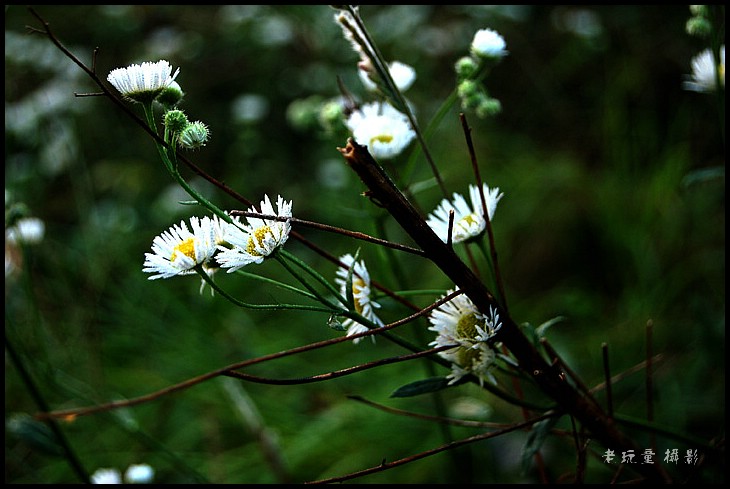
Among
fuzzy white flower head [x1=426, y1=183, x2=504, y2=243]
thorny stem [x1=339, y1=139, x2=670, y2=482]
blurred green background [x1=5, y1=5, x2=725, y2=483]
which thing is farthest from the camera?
blurred green background [x1=5, y1=5, x2=725, y2=483]

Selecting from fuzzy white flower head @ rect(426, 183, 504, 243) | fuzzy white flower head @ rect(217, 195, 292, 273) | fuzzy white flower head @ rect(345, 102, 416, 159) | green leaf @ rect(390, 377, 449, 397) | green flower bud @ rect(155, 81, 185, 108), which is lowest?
green leaf @ rect(390, 377, 449, 397)

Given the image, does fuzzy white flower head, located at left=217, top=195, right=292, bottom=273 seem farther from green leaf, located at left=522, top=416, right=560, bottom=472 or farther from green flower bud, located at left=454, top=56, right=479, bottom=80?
green flower bud, located at left=454, top=56, right=479, bottom=80

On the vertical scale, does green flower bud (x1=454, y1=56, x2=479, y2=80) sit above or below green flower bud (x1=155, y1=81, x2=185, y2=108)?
above

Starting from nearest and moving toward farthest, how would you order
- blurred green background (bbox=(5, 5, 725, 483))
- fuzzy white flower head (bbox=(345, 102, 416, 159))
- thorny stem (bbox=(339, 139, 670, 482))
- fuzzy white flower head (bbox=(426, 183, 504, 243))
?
1. thorny stem (bbox=(339, 139, 670, 482))
2. fuzzy white flower head (bbox=(426, 183, 504, 243))
3. fuzzy white flower head (bbox=(345, 102, 416, 159))
4. blurred green background (bbox=(5, 5, 725, 483))

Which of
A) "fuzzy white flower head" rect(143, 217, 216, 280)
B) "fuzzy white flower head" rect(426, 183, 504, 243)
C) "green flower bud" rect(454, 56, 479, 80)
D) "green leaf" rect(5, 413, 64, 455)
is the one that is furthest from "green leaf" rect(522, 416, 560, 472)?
"green leaf" rect(5, 413, 64, 455)

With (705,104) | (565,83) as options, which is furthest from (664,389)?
(565,83)

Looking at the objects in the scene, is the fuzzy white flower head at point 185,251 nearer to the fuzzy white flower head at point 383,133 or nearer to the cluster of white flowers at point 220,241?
the cluster of white flowers at point 220,241

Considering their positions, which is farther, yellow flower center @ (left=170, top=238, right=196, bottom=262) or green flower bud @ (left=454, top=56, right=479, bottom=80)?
green flower bud @ (left=454, top=56, right=479, bottom=80)
